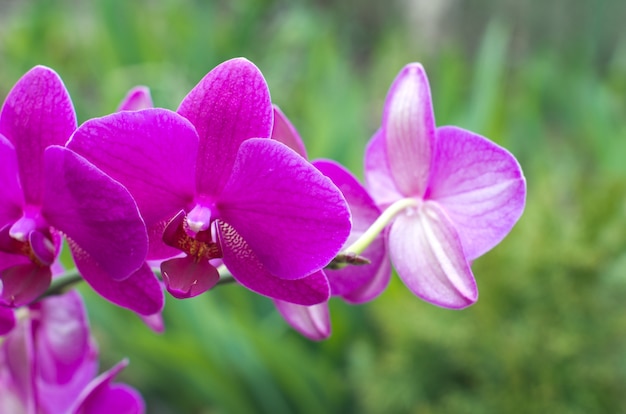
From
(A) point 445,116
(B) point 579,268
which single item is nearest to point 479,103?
(A) point 445,116

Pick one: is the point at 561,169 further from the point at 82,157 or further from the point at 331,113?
the point at 82,157

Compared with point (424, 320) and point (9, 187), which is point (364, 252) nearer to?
point (9, 187)

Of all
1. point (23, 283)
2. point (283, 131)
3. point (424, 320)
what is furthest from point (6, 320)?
point (424, 320)

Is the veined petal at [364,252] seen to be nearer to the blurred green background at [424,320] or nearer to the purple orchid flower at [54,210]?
the purple orchid flower at [54,210]

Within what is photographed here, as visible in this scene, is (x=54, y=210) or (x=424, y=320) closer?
(x=54, y=210)

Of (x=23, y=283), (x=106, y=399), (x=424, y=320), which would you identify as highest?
(x=23, y=283)

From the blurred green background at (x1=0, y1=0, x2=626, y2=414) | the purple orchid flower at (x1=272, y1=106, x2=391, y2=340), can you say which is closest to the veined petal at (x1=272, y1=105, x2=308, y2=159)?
the purple orchid flower at (x1=272, y1=106, x2=391, y2=340)

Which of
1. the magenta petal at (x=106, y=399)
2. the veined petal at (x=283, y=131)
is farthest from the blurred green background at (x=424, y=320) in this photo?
the veined petal at (x=283, y=131)

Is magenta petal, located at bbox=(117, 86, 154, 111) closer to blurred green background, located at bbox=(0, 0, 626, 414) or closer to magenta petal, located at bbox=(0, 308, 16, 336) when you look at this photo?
magenta petal, located at bbox=(0, 308, 16, 336)
